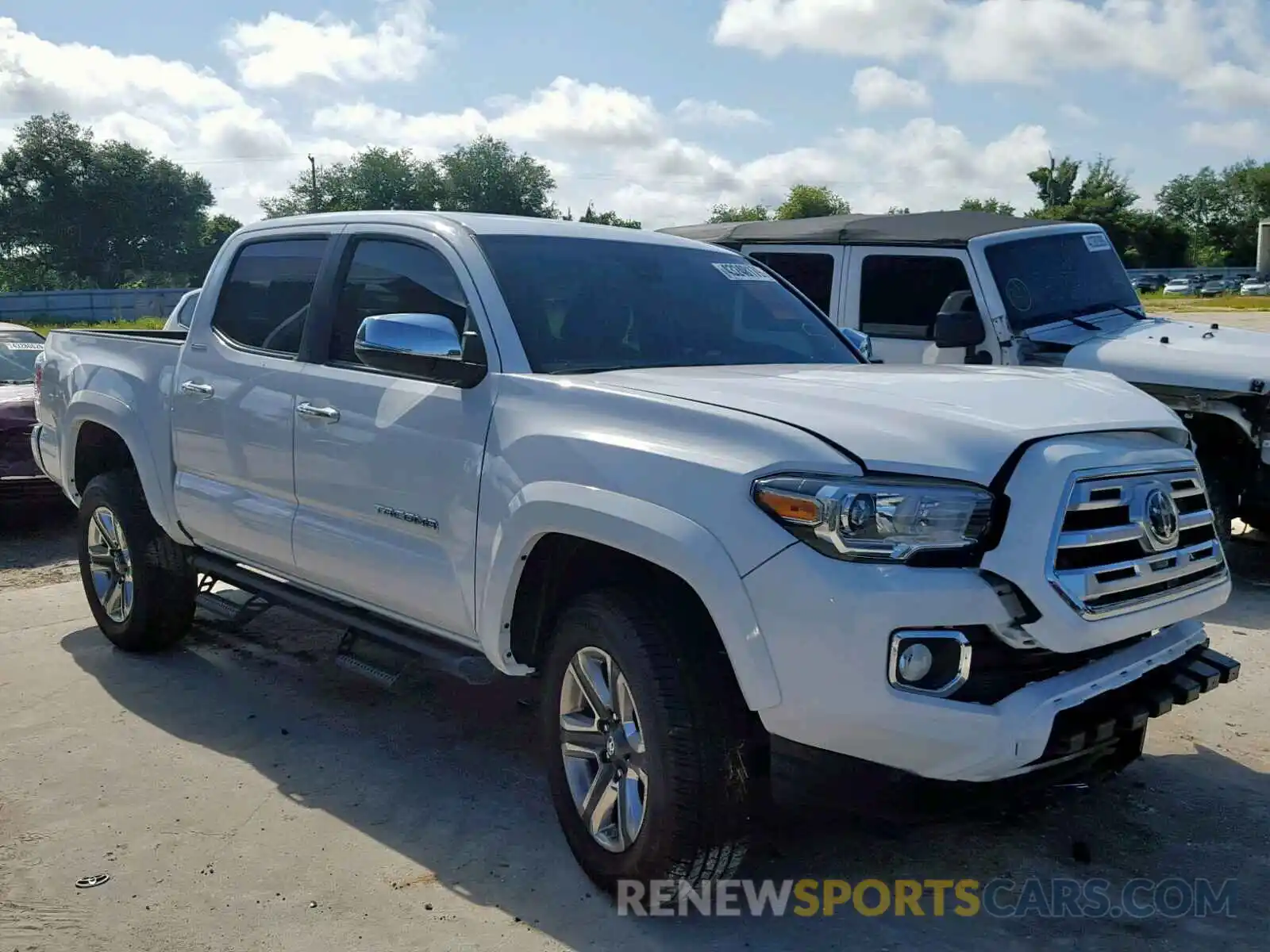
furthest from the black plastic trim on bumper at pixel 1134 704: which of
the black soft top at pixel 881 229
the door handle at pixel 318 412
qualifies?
the black soft top at pixel 881 229

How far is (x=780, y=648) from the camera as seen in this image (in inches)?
113

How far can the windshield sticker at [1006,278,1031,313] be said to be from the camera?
7.51m

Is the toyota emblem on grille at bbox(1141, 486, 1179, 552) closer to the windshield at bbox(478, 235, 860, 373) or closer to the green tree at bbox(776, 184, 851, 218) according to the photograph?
the windshield at bbox(478, 235, 860, 373)

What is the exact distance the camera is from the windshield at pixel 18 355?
9551 millimetres

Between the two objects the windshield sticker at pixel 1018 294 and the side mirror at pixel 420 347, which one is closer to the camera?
the side mirror at pixel 420 347

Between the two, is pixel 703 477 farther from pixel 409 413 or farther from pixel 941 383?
pixel 409 413

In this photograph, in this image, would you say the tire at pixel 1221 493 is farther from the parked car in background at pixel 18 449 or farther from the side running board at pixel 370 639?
the parked car in background at pixel 18 449

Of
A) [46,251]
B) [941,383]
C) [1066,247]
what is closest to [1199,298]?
[1066,247]

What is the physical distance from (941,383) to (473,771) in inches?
83.5

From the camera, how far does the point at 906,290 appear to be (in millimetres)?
7973

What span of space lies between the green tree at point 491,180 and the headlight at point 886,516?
99.9 metres

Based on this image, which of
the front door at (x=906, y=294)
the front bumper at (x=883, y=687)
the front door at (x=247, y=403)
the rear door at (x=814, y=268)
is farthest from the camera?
the rear door at (x=814, y=268)

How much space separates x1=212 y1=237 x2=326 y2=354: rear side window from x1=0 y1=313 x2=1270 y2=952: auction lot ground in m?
1.52

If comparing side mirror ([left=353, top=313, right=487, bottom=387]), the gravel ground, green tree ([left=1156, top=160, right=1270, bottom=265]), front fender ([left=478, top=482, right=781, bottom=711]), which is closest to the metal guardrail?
the gravel ground
